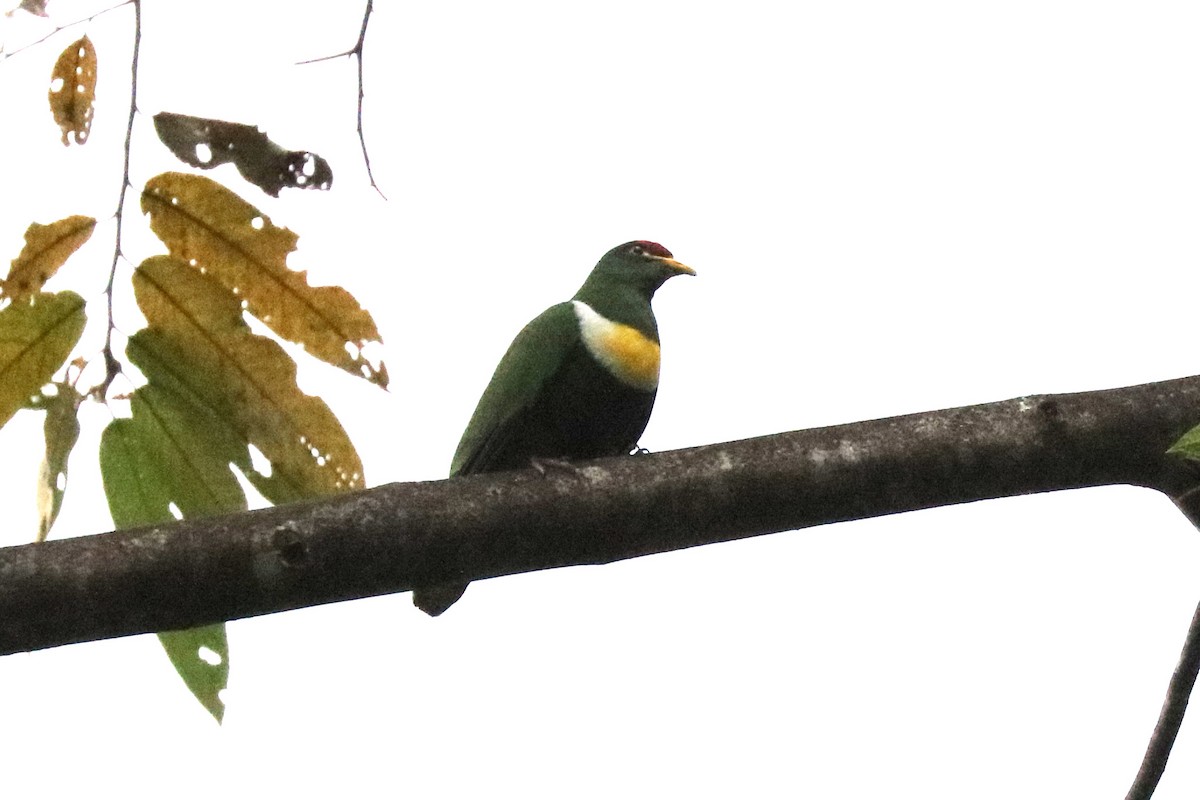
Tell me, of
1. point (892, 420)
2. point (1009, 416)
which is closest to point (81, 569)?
point (892, 420)

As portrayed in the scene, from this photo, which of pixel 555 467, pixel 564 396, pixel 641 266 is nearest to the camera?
pixel 555 467

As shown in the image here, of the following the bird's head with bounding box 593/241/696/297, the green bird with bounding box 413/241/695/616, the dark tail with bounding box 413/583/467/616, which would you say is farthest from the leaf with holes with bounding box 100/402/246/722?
the bird's head with bounding box 593/241/696/297

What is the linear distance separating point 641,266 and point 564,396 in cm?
81

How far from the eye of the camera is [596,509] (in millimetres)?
2289

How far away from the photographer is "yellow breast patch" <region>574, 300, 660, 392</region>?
3.83m

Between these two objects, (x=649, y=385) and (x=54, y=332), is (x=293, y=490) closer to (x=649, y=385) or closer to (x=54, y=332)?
(x=54, y=332)

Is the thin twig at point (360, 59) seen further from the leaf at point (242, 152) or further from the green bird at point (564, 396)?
the green bird at point (564, 396)

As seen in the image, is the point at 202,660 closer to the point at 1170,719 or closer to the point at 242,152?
the point at 242,152

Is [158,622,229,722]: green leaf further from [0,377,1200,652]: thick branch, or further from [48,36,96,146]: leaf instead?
[48,36,96,146]: leaf

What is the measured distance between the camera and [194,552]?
6.76 feet

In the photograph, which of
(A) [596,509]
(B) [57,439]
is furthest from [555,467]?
(B) [57,439]

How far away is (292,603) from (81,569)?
0.98ft

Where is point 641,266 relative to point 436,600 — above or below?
above

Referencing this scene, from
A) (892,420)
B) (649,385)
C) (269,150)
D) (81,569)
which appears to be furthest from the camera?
(649,385)
